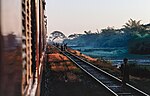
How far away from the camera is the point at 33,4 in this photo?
4.93m

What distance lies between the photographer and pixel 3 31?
1.66m

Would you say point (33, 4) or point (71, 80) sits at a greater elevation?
point (33, 4)

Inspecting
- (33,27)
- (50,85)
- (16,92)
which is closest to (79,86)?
(50,85)

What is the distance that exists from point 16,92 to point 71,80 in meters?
13.6

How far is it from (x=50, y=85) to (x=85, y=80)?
194 cm

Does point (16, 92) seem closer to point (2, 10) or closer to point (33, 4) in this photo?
Answer: point (2, 10)

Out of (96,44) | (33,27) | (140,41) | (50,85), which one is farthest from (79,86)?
(96,44)

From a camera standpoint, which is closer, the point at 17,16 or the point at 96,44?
the point at 17,16

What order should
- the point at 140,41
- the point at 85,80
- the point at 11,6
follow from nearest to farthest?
the point at 11,6
the point at 85,80
the point at 140,41

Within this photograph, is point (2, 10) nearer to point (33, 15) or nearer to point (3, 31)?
point (3, 31)

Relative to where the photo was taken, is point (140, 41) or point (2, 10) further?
point (140, 41)

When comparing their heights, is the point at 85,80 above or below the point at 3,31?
below

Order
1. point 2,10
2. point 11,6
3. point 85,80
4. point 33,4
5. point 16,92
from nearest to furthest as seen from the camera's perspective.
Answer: point 2,10 → point 11,6 → point 16,92 → point 33,4 → point 85,80

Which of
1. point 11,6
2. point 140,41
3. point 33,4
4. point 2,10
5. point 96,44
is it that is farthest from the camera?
point 96,44
